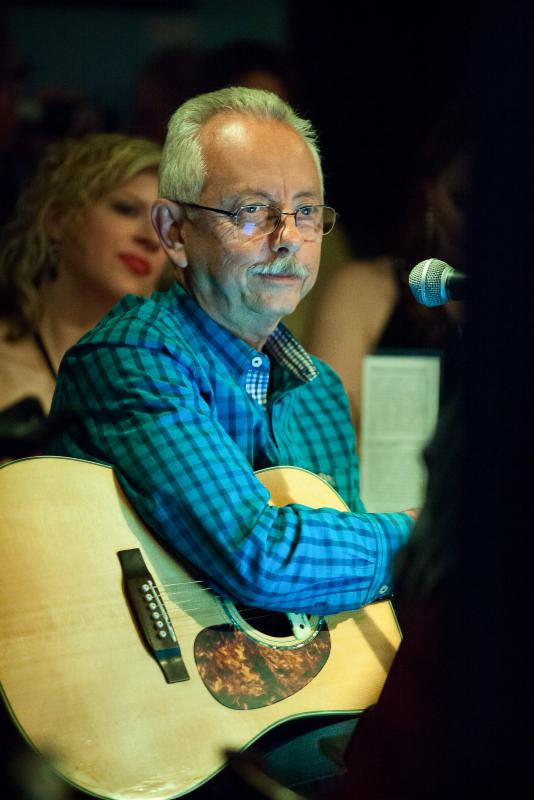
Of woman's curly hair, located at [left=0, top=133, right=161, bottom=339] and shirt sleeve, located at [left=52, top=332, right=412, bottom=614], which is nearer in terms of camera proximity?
shirt sleeve, located at [left=52, top=332, right=412, bottom=614]

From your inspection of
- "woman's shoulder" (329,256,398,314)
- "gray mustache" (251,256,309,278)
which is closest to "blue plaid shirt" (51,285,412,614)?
"gray mustache" (251,256,309,278)

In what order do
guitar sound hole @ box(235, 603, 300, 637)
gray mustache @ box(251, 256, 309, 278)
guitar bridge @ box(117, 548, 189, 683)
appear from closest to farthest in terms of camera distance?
guitar bridge @ box(117, 548, 189, 683) → guitar sound hole @ box(235, 603, 300, 637) → gray mustache @ box(251, 256, 309, 278)

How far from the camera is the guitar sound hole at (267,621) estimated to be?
176cm

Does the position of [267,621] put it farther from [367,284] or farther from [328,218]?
[367,284]

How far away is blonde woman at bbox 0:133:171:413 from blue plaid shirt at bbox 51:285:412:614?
0.64 meters

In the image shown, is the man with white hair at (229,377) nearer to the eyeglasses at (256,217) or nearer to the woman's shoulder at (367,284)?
the eyeglasses at (256,217)

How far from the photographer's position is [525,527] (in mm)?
928

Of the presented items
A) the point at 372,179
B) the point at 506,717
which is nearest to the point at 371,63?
the point at 372,179

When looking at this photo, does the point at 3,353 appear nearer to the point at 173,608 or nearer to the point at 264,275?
the point at 264,275

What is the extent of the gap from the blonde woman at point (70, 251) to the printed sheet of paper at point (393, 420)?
0.66 meters

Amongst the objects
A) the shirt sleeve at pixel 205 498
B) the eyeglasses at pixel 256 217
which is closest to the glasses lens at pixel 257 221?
the eyeglasses at pixel 256 217

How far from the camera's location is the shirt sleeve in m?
1.68

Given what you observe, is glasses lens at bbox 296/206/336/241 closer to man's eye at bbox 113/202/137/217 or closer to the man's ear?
the man's ear

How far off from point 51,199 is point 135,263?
0.99 ft
